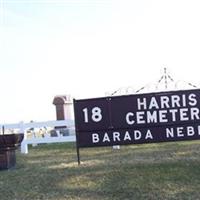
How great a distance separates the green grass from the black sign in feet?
1.93

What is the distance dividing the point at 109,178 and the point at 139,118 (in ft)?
6.91

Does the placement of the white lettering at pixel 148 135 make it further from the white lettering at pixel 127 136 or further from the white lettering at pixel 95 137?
the white lettering at pixel 95 137

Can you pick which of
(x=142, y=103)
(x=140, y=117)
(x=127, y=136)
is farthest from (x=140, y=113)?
(x=127, y=136)

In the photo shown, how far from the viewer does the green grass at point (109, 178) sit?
795 cm

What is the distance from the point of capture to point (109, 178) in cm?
902

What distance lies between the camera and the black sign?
10.6 meters

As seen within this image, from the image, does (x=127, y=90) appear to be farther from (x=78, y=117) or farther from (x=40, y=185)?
(x=40, y=185)

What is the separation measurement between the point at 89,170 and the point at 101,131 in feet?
3.79

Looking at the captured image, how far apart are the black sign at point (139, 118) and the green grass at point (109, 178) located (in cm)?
59

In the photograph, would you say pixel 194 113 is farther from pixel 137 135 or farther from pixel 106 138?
pixel 106 138

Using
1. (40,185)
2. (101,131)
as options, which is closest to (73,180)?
(40,185)

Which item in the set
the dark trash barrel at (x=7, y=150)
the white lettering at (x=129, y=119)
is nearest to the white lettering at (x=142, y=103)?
the white lettering at (x=129, y=119)

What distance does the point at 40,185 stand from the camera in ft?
28.8

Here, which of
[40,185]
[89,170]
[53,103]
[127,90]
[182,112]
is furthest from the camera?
[53,103]
